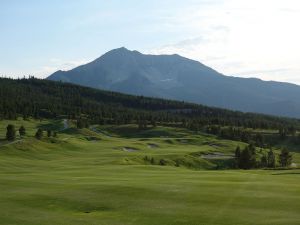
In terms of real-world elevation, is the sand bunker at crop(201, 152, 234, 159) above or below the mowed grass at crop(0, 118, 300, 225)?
below

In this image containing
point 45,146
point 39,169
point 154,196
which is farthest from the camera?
point 45,146

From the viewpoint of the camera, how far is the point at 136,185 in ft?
147

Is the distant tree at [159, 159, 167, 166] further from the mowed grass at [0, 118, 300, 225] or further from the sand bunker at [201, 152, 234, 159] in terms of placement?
the mowed grass at [0, 118, 300, 225]

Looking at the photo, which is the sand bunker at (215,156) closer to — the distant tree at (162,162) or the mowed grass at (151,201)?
the distant tree at (162,162)

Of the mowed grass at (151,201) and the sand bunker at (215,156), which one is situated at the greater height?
the mowed grass at (151,201)

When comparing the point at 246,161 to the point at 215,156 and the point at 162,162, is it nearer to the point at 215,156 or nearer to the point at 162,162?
the point at 215,156

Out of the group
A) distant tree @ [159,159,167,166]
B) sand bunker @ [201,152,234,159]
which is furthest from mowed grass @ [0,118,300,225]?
sand bunker @ [201,152,234,159]

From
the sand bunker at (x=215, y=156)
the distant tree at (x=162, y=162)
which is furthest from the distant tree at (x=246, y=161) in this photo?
the distant tree at (x=162, y=162)

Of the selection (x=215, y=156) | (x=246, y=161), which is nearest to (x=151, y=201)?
(x=246, y=161)

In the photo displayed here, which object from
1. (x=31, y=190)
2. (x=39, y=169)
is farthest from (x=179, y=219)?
(x=39, y=169)

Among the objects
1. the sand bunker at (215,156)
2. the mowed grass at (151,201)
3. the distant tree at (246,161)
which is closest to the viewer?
the mowed grass at (151,201)

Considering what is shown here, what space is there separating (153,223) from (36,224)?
737 centimetres

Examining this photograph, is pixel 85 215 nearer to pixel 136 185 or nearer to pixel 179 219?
pixel 179 219

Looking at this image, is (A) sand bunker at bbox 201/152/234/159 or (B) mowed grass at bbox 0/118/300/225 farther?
(A) sand bunker at bbox 201/152/234/159
